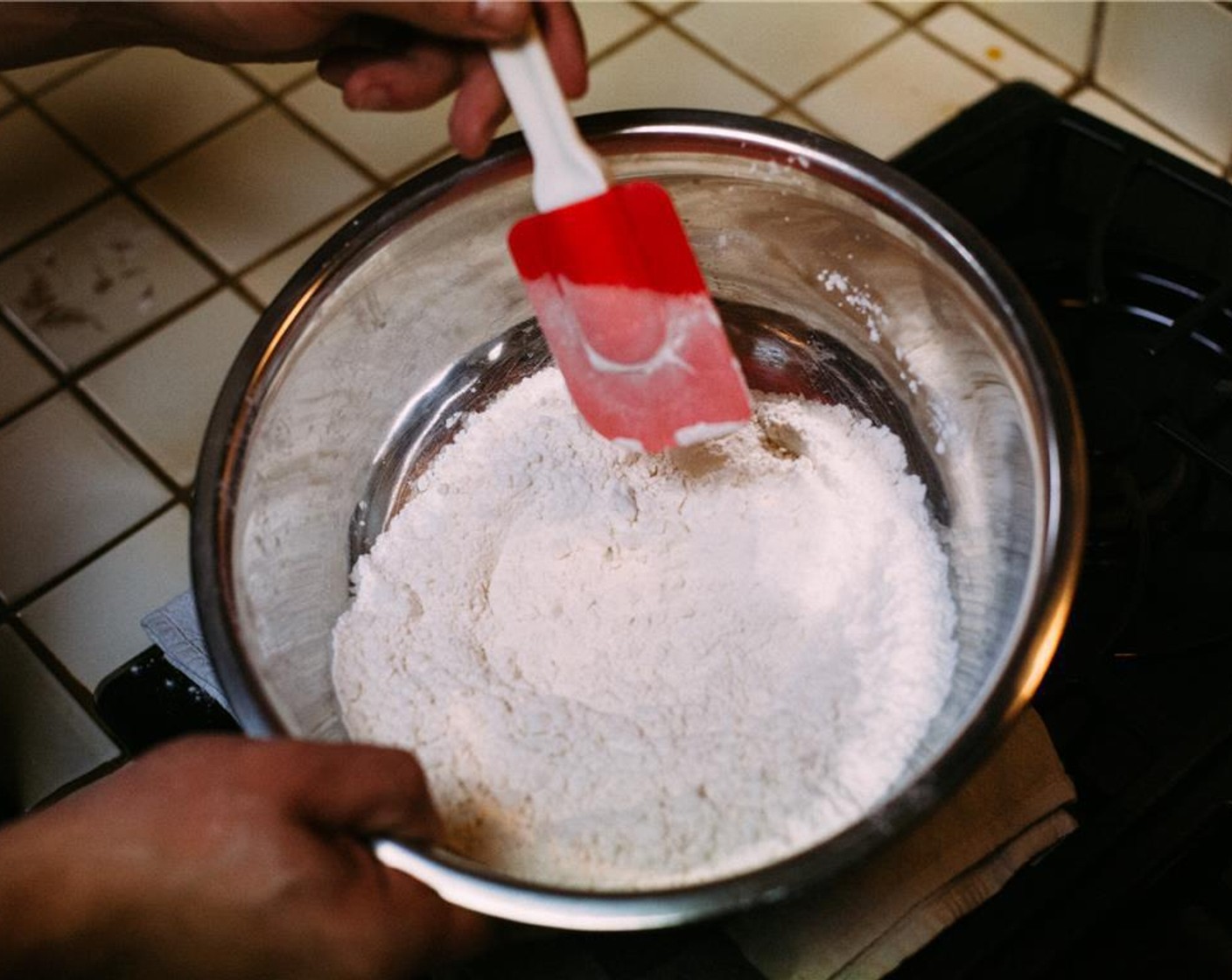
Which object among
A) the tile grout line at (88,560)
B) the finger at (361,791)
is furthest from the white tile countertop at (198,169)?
the finger at (361,791)

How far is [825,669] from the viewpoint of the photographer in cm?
58

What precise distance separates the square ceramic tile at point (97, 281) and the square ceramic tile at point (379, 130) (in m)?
0.16

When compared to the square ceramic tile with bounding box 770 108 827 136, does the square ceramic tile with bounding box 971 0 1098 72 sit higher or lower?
lower

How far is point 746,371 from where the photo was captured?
2.38 ft

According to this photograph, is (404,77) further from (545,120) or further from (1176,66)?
(1176,66)

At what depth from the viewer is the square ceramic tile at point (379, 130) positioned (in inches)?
40.5

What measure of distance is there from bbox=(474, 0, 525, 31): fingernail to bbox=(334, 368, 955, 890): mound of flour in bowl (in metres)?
0.21

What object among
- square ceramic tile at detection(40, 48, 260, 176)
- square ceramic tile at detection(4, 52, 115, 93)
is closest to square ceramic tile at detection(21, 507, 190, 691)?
square ceramic tile at detection(40, 48, 260, 176)

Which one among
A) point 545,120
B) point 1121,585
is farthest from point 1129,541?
point 545,120

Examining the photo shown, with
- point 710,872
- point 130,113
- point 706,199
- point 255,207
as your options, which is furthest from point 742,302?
point 130,113

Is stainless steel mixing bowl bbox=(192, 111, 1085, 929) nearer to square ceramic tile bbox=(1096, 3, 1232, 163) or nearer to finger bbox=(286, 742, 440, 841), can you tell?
finger bbox=(286, 742, 440, 841)

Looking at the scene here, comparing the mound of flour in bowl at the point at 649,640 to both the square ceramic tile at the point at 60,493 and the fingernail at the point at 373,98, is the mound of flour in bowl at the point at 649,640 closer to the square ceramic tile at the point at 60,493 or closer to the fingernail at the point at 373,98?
the fingernail at the point at 373,98

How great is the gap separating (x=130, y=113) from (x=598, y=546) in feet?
2.24

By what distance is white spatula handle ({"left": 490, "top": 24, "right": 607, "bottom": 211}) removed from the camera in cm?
56
